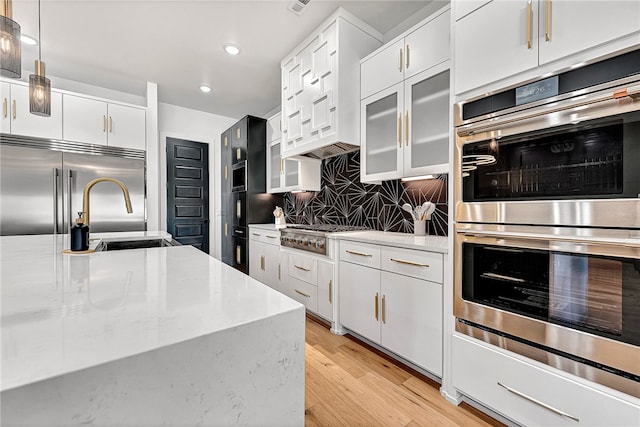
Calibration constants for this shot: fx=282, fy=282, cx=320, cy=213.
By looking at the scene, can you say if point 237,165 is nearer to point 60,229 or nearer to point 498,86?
point 60,229

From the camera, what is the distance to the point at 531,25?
1258mm

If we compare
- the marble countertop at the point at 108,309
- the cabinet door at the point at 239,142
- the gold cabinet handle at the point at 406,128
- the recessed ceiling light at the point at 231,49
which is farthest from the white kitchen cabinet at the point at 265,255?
the marble countertop at the point at 108,309

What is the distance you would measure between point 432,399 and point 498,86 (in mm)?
1736

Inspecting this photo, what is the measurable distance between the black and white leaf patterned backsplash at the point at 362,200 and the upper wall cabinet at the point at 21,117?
305 cm

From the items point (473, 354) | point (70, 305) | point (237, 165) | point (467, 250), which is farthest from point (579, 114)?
point (237, 165)

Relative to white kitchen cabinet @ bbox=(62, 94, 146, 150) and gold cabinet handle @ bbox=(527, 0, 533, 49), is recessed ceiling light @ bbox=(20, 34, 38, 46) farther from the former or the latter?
gold cabinet handle @ bbox=(527, 0, 533, 49)

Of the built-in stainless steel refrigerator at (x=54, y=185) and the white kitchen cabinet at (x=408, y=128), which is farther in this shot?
the built-in stainless steel refrigerator at (x=54, y=185)

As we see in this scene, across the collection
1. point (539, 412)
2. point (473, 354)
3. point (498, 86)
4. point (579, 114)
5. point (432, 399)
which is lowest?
point (432, 399)

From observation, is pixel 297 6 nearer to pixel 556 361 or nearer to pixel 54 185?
pixel 556 361

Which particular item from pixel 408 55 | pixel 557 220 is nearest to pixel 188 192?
pixel 408 55

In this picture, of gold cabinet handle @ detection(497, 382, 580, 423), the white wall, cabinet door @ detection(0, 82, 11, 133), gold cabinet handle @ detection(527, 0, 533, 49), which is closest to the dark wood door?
the white wall

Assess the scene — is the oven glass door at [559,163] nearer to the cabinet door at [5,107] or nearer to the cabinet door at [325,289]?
the cabinet door at [325,289]

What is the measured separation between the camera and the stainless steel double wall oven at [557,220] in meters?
1.06

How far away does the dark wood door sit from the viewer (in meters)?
4.71
